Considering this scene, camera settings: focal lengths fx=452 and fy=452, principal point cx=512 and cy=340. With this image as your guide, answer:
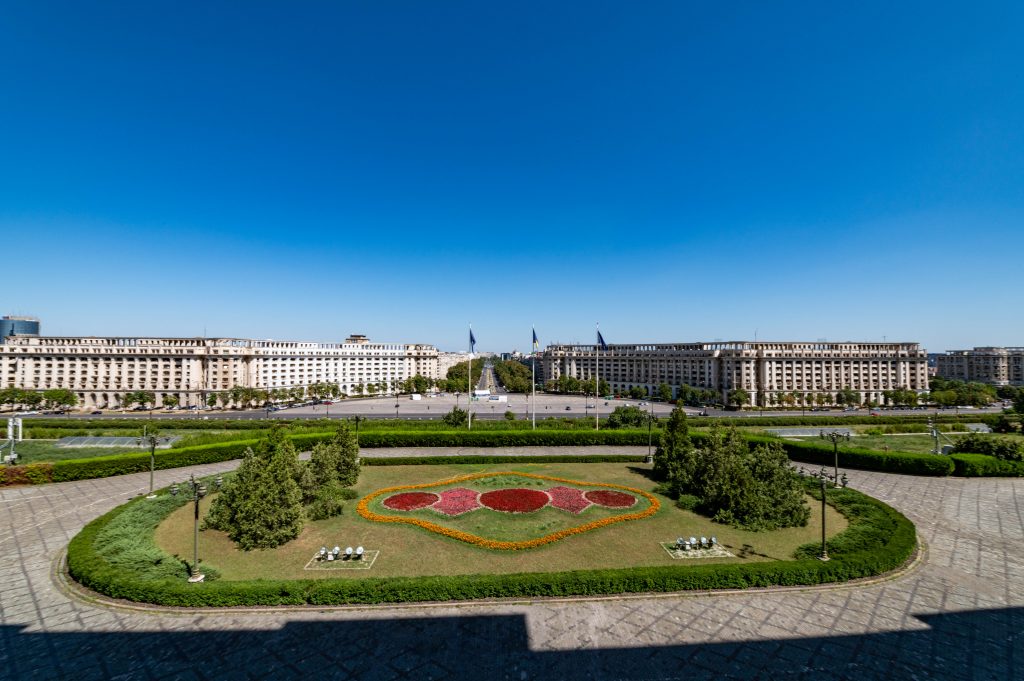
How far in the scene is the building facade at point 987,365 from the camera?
144875 mm

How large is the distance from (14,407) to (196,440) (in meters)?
85.4

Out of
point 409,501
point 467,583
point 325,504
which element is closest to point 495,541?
point 467,583

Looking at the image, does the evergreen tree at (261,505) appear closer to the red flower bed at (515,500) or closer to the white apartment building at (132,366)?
the red flower bed at (515,500)

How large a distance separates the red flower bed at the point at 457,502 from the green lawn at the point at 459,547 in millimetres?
1533

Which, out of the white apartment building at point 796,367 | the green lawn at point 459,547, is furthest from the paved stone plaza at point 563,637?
the white apartment building at point 796,367

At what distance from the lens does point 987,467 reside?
34.2m

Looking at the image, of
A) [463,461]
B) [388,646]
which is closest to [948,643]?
[388,646]

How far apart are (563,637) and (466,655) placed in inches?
125

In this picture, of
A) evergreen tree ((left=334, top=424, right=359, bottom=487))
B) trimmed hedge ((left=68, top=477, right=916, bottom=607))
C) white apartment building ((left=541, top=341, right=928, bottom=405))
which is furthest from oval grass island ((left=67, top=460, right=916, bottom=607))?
white apartment building ((left=541, top=341, right=928, bottom=405))

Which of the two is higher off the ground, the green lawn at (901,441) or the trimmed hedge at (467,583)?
the trimmed hedge at (467,583)

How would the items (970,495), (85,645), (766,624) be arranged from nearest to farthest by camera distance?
(85,645) → (766,624) → (970,495)

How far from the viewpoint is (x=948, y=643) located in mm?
14273

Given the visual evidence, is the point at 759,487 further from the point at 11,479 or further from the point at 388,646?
the point at 11,479

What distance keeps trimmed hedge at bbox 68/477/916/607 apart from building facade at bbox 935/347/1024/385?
188 m
